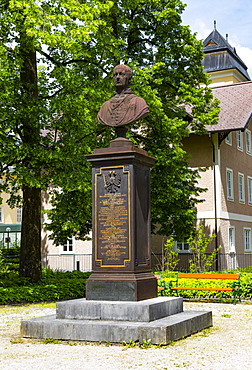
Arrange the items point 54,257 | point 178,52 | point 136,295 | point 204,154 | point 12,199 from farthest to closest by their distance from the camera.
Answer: point 54,257
point 204,154
point 178,52
point 12,199
point 136,295

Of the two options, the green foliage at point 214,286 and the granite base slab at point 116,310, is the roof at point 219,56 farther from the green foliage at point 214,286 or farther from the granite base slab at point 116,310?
the granite base slab at point 116,310

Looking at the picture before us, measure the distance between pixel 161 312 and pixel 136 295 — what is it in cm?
53

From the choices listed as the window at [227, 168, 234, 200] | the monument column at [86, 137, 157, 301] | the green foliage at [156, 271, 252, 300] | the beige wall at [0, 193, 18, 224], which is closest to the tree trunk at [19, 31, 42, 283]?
the green foliage at [156, 271, 252, 300]

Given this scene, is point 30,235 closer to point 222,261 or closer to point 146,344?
point 146,344

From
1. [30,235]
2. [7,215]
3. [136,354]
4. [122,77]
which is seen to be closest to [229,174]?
[30,235]

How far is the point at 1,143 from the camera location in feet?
52.3

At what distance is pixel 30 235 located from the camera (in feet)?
58.4

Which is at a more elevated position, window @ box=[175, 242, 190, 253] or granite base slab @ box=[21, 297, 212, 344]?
window @ box=[175, 242, 190, 253]

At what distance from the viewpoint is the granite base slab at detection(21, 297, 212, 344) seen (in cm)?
883

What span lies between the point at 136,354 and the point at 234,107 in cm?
2380

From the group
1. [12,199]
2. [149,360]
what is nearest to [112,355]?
[149,360]

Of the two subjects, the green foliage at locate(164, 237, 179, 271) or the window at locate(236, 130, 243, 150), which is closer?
the green foliage at locate(164, 237, 179, 271)

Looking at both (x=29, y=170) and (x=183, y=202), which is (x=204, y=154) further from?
(x=29, y=170)

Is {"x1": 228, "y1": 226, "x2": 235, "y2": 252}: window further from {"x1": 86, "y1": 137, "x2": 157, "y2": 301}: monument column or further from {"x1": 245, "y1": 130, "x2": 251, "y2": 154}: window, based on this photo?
{"x1": 86, "y1": 137, "x2": 157, "y2": 301}: monument column
